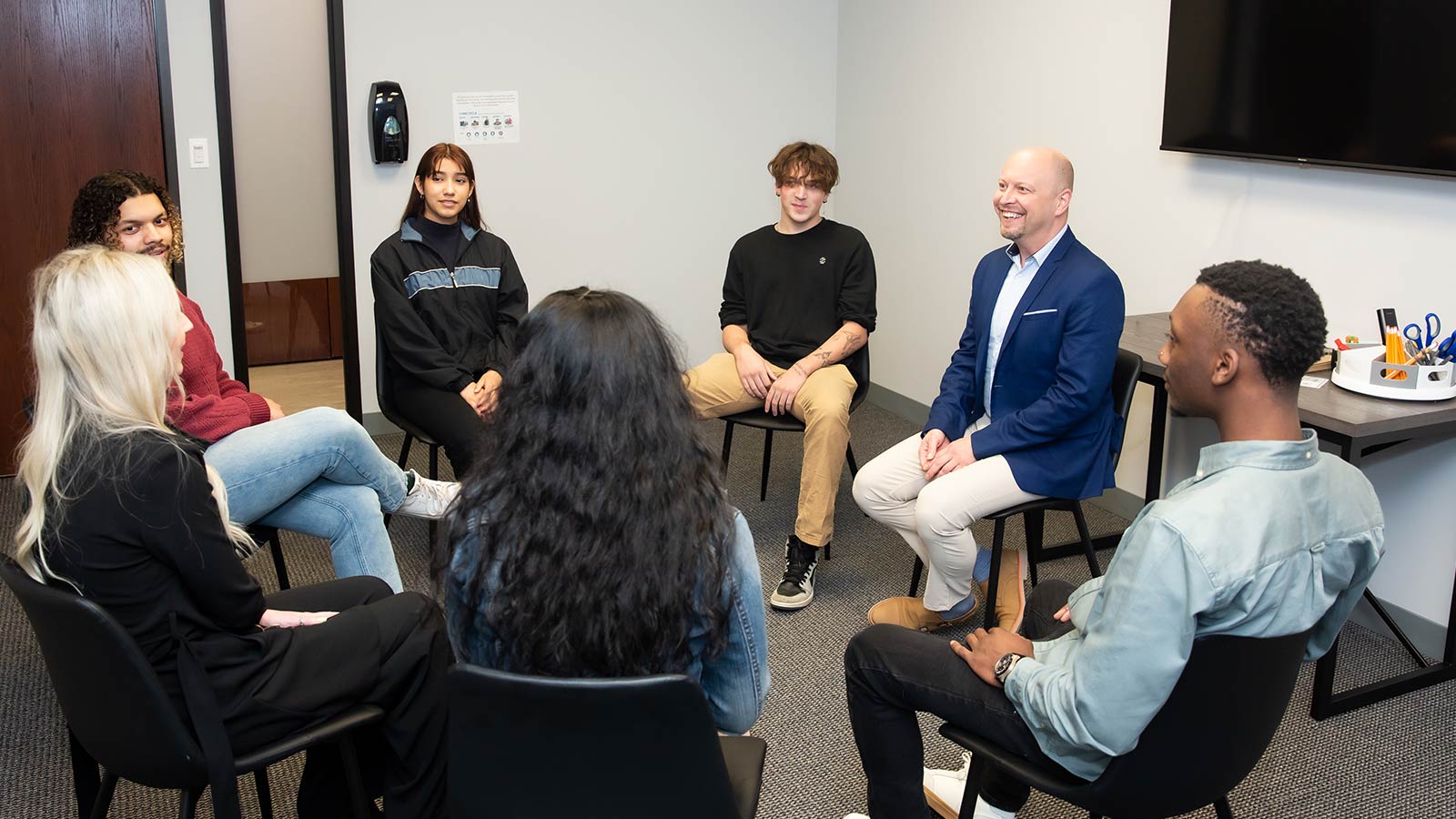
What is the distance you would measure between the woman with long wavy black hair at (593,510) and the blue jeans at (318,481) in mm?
1190

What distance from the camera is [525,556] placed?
54.2 inches

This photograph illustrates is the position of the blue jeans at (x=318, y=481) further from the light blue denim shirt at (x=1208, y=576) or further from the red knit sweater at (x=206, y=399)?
the light blue denim shirt at (x=1208, y=576)

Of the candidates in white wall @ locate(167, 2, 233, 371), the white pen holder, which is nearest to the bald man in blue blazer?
the white pen holder

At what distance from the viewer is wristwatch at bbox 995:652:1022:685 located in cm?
177

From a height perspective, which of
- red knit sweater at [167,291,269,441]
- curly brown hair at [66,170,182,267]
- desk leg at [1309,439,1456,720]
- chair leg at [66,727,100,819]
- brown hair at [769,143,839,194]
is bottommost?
desk leg at [1309,439,1456,720]

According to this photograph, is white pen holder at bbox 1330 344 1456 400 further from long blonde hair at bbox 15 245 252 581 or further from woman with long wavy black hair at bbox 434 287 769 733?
long blonde hair at bbox 15 245 252 581

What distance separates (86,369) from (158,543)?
29 cm

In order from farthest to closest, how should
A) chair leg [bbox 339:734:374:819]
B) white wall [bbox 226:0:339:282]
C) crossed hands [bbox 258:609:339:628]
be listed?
white wall [bbox 226:0:339:282] → crossed hands [bbox 258:609:339:628] → chair leg [bbox 339:734:374:819]

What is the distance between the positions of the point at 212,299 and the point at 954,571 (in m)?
2.97

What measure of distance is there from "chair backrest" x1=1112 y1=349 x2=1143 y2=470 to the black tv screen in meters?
0.74

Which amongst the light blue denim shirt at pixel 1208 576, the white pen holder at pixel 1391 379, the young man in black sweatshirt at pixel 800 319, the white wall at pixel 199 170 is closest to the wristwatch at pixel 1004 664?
the light blue denim shirt at pixel 1208 576

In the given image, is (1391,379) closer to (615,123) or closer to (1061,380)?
(1061,380)

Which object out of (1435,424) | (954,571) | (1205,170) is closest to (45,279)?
(954,571)

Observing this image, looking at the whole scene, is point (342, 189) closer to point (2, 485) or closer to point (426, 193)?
point (426, 193)
